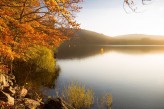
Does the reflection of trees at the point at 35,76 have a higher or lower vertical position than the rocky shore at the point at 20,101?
lower

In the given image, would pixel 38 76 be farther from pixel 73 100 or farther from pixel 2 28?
pixel 2 28

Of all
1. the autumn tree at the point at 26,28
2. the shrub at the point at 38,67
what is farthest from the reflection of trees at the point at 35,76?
the autumn tree at the point at 26,28

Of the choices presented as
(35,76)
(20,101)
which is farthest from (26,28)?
(35,76)

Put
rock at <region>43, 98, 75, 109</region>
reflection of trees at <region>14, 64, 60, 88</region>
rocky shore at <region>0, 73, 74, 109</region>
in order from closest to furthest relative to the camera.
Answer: rocky shore at <region>0, 73, 74, 109</region> → rock at <region>43, 98, 75, 109</region> → reflection of trees at <region>14, 64, 60, 88</region>

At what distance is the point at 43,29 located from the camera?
18266 mm

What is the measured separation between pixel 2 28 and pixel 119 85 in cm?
2447

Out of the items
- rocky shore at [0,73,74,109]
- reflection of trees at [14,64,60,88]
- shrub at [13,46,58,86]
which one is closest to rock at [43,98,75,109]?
rocky shore at [0,73,74,109]

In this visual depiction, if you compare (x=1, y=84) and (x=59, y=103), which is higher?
(x=1, y=84)

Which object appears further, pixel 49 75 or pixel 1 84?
pixel 49 75

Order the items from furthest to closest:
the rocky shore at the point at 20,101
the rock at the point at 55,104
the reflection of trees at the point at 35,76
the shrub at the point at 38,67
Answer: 1. the shrub at the point at 38,67
2. the reflection of trees at the point at 35,76
3. the rock at the point at 55,104
4. the rocky shore at the point at 20,101

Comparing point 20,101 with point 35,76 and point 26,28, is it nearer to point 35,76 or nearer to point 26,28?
point 26,28

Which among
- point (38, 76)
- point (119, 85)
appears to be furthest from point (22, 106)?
point (119, 85)

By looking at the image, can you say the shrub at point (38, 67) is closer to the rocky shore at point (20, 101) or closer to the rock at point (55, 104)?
the rocky shore at point (20, 101)

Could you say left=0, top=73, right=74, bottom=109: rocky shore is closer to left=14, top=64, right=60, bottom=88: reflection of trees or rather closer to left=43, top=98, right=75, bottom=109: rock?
left=43, top=98, right=75, bottom=109: rock
